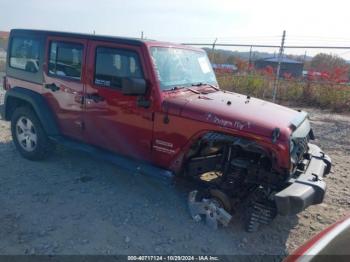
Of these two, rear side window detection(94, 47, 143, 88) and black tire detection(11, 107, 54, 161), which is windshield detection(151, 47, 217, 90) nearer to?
rear side window detection(94, 47, 143, 88)

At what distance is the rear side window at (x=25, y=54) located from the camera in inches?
210

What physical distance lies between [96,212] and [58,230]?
1.69 feet

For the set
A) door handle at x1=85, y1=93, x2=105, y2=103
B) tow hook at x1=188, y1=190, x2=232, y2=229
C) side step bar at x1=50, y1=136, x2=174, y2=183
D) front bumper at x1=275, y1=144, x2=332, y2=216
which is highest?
door handle at x1=85, y1=93, x2=105, y2=103

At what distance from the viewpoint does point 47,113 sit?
17.0 feet

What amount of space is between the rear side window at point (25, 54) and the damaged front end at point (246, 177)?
3038 mm

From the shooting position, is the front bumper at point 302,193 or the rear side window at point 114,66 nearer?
the front bumper at point 302,193

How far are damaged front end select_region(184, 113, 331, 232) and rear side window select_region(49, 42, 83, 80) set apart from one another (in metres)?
2.11

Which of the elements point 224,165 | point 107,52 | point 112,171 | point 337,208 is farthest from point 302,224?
point 107,52

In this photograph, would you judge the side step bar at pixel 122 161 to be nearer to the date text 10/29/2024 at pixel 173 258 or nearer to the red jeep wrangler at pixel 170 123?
the red jeep wrangler at pixel 170 123

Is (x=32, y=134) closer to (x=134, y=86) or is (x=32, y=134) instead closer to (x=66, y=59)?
(x=66, y=59)

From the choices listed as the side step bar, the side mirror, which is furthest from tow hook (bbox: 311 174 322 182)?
the side mirror

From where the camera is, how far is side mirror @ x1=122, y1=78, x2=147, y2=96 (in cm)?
384

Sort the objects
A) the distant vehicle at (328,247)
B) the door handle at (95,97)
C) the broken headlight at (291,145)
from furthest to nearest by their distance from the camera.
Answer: the door handle at (95,97), the broken headlight at (291,145), the distant vehicle at (328,247)

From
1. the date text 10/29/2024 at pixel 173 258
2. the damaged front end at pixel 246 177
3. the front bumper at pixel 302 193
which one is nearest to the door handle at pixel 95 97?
the damaged front end at pixel 246 177
